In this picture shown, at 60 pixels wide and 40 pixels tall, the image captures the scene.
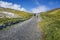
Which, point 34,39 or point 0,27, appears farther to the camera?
point 0,27

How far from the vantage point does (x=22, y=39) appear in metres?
24.0

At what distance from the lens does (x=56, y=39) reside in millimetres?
25094

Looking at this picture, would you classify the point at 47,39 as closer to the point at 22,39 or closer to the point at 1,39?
the point at 22,39

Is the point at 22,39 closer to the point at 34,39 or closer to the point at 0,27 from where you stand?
the point at 34,39

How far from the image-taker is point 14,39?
23.5 metres

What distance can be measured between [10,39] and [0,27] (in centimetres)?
1471

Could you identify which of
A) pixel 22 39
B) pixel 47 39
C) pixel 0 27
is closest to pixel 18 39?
pixel 22 39

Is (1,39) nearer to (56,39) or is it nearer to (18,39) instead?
(18,39)

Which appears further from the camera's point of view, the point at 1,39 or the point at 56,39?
the point at 56,39

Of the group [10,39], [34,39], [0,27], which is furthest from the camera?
[0,27]

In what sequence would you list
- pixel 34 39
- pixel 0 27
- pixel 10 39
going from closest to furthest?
pixel 10 39, pixel 34 39, pixel 0 27

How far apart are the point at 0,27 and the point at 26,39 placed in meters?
14.0

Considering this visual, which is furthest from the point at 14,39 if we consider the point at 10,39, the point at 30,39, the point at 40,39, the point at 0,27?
the point at 0,27

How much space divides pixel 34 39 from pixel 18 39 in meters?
2.14
